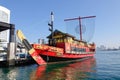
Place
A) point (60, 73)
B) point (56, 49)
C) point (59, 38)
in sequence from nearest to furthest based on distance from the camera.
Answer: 1. point (60, 73)
2. point (56, 49)
3. point (59, 38)

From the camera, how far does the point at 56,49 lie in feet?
133

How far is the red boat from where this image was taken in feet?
124

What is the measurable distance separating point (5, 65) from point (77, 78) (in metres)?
17.0

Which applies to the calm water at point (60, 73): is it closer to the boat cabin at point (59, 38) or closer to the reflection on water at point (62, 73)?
the reflection on water at point (62, 73)

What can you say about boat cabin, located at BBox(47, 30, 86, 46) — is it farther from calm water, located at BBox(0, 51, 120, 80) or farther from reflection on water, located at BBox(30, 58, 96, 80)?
reflection on water, located at BBox(30, 58, 96, 80)

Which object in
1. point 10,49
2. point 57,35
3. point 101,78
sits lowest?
point 101,78

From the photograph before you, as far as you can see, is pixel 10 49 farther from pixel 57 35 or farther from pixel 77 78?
pixel 77 78

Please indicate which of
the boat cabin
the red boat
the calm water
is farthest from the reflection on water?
the boat cabin

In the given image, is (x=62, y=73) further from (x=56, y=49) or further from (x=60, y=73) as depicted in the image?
(x=56, y=49)

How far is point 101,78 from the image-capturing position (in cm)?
2314

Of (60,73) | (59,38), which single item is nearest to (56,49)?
(59,38)

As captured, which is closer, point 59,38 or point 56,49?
point 56,49

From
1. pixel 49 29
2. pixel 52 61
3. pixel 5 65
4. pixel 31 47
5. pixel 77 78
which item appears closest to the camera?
pixel 77 78

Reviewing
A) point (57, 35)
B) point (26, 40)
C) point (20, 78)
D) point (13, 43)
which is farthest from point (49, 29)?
point (20, 78)
